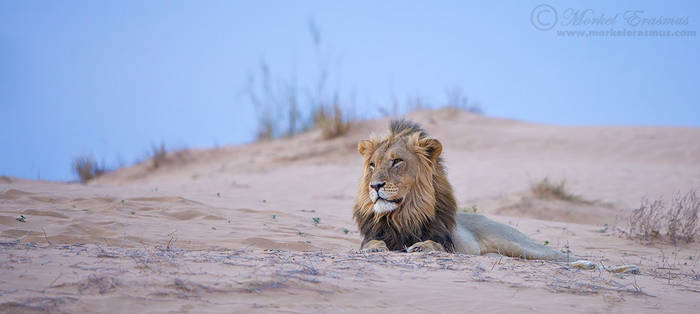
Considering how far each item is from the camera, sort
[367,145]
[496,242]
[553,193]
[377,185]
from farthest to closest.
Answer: [553,193]
[496,242]
[367,145]
[377,185]

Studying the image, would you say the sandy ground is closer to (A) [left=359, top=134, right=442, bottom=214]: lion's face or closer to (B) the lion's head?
(B) the lion's head

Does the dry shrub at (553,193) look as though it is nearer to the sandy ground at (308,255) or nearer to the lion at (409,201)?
the sandy ground at (308,255)

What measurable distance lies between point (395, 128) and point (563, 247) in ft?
9.18

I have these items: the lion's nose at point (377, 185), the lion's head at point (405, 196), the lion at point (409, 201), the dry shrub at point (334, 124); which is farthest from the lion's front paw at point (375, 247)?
the dry shrub at point (334, 124)

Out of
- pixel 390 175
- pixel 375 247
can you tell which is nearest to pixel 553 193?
pixel 390 175

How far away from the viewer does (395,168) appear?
5.92 meters

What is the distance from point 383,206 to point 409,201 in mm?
308

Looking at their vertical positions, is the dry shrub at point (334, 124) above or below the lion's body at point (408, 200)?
above

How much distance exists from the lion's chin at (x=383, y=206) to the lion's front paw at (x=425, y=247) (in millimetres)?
379

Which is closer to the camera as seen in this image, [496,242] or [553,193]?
[496,242]

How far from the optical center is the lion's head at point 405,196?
5824mm

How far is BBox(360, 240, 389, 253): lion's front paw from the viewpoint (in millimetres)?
5429

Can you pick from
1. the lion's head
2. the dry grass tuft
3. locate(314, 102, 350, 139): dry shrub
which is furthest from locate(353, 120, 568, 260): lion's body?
locate(314, 102, 350, 139): dry shrub

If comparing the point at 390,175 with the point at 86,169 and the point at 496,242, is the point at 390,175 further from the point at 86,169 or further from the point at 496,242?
the point at 86,169
